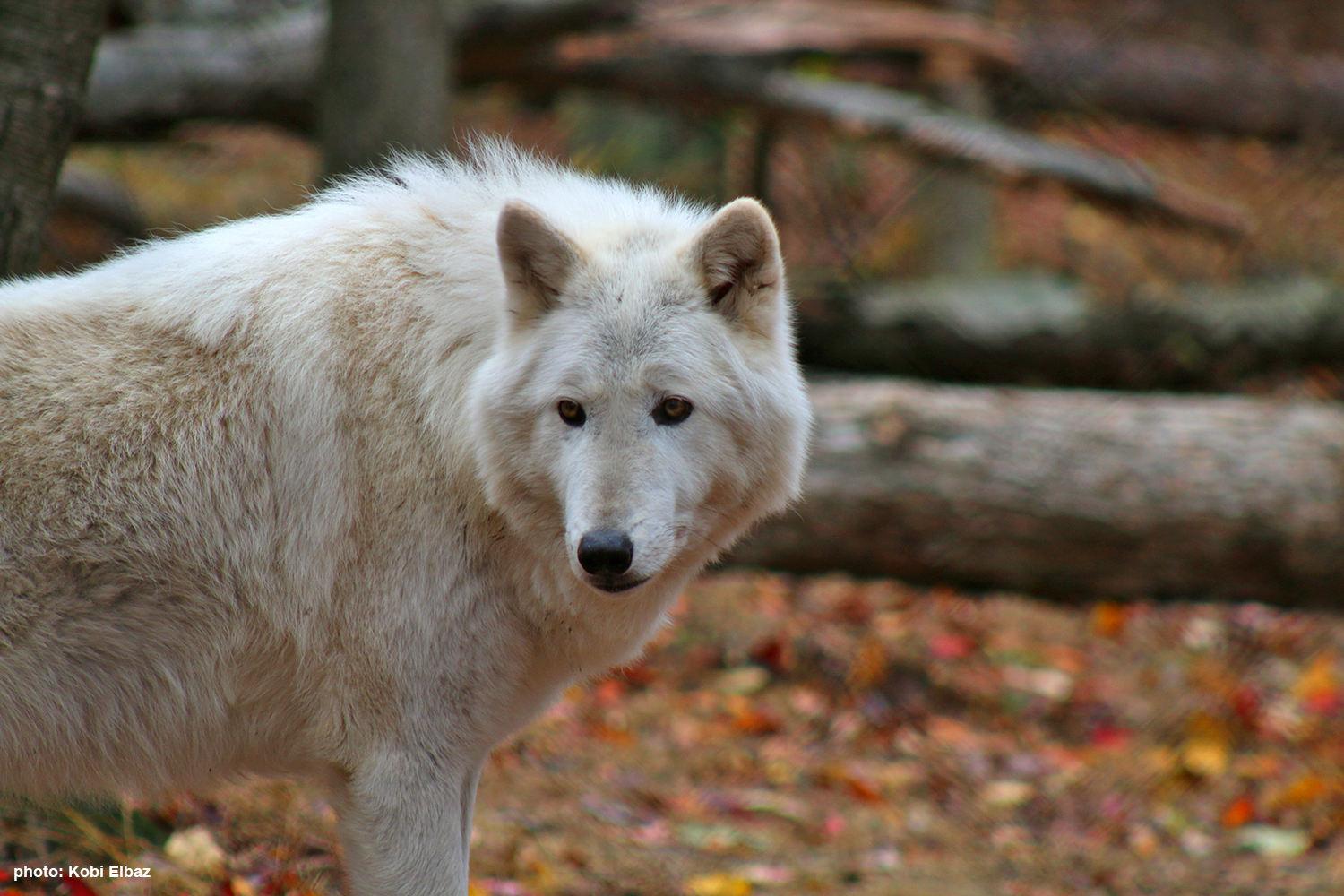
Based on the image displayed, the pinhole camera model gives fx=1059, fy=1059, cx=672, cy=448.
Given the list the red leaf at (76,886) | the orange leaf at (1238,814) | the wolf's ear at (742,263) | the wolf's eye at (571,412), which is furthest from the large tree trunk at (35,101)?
the orange leaf at (1238,814)

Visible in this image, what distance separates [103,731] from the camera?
9.10ft

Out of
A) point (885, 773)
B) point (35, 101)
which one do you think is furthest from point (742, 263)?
point (885, 773)

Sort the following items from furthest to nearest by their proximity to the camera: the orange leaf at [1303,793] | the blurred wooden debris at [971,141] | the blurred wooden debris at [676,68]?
the blurred wooden debris at [971,141], the blurred wooden debris at [676,68], the orange leaf at [1303,793]

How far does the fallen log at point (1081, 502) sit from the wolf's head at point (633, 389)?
321cm

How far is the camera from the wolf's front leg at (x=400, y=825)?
110 inches

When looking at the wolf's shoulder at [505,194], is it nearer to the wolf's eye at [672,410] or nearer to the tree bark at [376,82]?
the wolf's eye at [672,410]

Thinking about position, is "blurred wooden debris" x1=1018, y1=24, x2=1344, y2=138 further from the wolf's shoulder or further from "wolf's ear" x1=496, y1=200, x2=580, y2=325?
"wolf's ear" x1=496, y1=200, x2=580, y2=325

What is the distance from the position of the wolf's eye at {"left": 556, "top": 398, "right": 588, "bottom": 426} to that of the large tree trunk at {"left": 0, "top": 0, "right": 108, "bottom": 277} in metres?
2.16

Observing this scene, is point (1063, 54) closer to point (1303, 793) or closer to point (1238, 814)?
point (1303, 793)

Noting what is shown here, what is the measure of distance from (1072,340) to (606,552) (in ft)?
20.0

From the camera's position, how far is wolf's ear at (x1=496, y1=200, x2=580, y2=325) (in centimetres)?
287

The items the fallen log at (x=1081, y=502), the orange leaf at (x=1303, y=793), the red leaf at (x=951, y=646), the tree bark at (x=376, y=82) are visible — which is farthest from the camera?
the red leaf at (x=951, y=646)

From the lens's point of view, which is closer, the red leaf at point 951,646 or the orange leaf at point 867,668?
the orange leaf at point 867,668

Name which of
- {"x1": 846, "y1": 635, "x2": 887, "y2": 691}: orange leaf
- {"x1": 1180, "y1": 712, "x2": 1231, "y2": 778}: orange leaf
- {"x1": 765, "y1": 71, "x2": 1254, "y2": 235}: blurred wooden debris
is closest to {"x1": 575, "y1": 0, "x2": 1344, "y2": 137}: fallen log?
{"x1": 765, "y1": 71, "x2": 1254, "y2": 235}: blurred wooden debris
